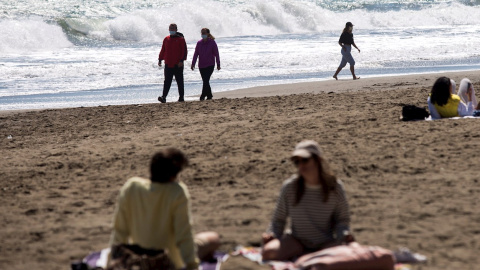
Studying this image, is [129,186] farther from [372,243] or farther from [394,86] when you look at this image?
[394,86]

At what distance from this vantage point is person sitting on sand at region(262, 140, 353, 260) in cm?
510

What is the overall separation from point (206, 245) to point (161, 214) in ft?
2.19

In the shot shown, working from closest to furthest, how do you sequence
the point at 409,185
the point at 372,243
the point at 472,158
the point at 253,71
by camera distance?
the point at 372,243, the point at 409,185, the point at 472,158, the point at 253,71

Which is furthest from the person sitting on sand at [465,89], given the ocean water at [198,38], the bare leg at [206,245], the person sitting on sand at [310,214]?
the ocean water at [198,38]

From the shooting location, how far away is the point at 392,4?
5253 centimetres

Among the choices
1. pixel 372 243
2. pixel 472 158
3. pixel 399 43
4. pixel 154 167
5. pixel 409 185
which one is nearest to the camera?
pixel 154 167

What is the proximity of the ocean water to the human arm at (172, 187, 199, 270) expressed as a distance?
11.4 m

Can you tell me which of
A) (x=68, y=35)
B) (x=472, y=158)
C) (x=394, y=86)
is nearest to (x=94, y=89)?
(x=394, y=86)

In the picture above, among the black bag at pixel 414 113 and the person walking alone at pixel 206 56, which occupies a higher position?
the person walking alone at pixel 206 56

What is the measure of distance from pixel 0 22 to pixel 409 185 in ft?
94.7

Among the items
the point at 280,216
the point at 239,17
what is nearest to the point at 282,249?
the point at 280,216

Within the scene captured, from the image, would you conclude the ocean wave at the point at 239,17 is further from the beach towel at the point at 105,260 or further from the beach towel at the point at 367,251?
the beach towel at the point at 367,251

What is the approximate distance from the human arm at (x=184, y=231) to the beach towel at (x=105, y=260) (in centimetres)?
46

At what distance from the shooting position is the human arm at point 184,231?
466cm
